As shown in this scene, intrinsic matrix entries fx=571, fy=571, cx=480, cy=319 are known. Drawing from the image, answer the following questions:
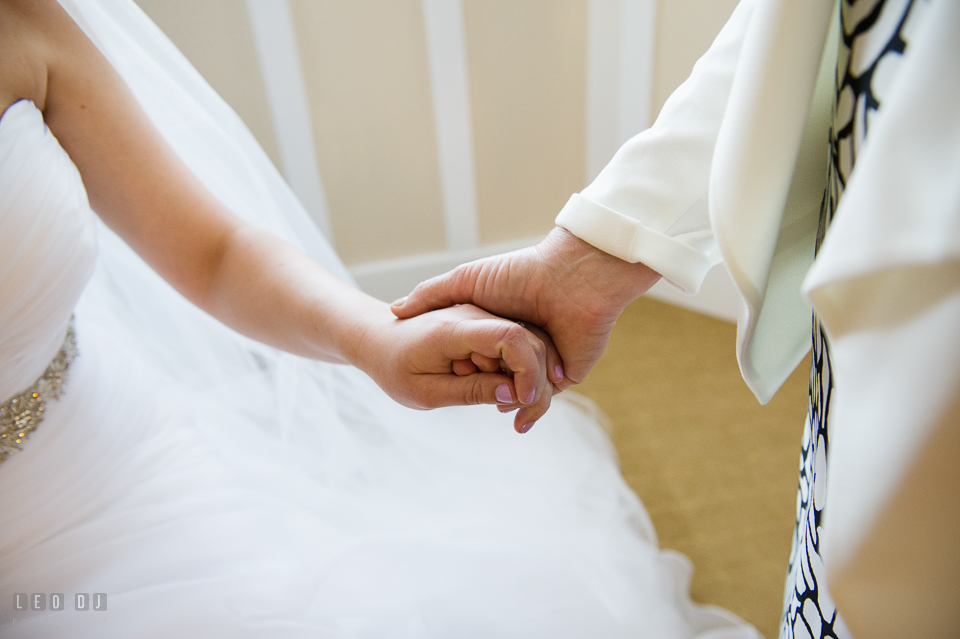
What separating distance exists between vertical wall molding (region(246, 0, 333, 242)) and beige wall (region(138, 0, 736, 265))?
0.04m

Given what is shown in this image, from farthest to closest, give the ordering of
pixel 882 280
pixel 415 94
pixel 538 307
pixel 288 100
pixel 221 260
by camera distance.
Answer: pixel 415 94 → pixel 288 100 → pixel 221 260 → pixel 538 307 → pixel 882 280

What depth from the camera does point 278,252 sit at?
80cm

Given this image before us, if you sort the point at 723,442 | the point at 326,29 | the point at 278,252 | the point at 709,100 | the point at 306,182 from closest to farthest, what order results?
the point at 709,100 → the point at 278,252 → the point at 723,442 → the point at 326,29 → the point at 306,182

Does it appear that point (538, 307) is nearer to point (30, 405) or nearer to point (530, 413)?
point (530, 413)

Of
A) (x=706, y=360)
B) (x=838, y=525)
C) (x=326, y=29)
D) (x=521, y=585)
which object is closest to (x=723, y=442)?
(x=706, y=360)

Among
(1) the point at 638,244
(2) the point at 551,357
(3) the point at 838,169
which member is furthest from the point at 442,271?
(3) the point at 838,169

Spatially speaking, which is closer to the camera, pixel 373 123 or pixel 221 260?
pixel 221 260

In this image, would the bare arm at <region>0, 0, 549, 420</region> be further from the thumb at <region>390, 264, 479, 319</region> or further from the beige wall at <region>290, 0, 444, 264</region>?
the beige wall at <region>290, 0, 444, 264</region>

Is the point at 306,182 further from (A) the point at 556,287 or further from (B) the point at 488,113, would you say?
(A) the point at 556,287

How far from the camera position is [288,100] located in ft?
6.11

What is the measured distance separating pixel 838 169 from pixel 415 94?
181 cm

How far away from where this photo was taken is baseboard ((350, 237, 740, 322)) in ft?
6.79

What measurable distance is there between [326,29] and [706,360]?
164cm

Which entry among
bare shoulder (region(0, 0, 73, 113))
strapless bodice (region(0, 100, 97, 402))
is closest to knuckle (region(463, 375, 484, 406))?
strapless bodice (region(0, 100, 97, 402))
